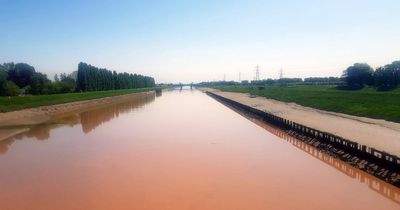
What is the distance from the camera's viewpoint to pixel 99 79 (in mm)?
85500

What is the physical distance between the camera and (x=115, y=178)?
15789 millimetres

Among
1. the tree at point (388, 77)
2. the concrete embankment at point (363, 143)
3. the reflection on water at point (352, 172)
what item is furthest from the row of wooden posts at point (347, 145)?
the tree at point (388, 77)

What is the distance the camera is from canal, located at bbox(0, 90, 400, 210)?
1277cm

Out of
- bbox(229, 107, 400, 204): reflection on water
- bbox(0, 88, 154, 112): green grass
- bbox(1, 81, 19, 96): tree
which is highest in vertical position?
bbox(1, 81, 19, 96): tree

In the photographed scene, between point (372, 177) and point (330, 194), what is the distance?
3.08 meters

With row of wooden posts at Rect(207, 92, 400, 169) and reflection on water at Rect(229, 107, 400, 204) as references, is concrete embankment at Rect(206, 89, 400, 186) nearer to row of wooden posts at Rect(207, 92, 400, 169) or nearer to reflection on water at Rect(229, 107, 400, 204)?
row of wooden posts at Rect(207, 92, 400, 169)

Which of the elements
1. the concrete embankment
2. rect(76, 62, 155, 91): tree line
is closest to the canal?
the concrete embankment

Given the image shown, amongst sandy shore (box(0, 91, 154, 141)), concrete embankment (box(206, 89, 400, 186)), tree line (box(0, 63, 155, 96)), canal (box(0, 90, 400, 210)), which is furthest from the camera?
tree line (box(0, 63, 155, 96))

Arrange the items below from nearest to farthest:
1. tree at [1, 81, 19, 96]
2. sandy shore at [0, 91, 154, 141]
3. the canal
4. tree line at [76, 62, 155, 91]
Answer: the canal
sandy shore at [0, 91, 154, 141]
tree at [1, 81, 19, 96]
tree line at [76, 62, 155, 91]

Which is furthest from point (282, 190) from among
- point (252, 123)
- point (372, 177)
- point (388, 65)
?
point (388, 65)

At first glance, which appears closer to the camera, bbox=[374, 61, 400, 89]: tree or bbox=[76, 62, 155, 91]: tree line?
bbox=[374, 61, 400, 89]: tree

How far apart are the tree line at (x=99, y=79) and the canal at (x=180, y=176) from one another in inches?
2008

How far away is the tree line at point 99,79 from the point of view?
76.6 m

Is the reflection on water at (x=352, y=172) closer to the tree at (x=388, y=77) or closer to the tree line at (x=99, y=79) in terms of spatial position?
the tree at (x=388, y=77)
